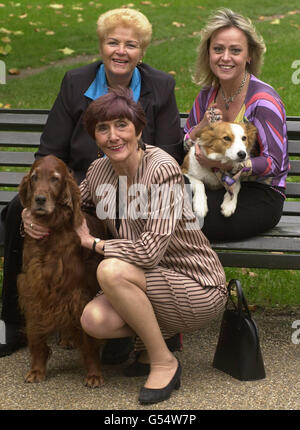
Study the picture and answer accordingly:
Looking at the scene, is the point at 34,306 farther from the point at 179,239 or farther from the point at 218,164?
the point at 218,164

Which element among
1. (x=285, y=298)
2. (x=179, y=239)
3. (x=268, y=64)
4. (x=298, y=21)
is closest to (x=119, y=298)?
(x=179, y=239)

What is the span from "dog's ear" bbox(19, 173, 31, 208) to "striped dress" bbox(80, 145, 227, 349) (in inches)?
15.7

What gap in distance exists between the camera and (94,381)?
3.80m

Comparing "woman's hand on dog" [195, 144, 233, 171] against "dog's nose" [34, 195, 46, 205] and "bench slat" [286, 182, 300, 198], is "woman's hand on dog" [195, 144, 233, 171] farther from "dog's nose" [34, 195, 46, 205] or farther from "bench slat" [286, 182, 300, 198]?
"dog's nose" [34, 195, 46, 205]

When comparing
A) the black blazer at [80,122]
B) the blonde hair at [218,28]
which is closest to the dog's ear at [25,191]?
the black blazer at [80,122]

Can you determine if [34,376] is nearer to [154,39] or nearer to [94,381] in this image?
[94,381]

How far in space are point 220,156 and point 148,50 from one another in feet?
23.8

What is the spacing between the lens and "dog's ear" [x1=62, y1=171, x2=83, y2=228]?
357 centimetres

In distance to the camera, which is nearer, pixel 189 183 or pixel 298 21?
pixel 189 183

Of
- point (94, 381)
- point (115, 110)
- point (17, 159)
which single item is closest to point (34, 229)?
point (115, 110)

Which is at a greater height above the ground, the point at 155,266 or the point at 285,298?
the point at 155,266

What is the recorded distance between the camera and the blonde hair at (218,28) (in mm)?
4305

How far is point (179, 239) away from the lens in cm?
372

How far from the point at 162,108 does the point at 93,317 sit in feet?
4.83
